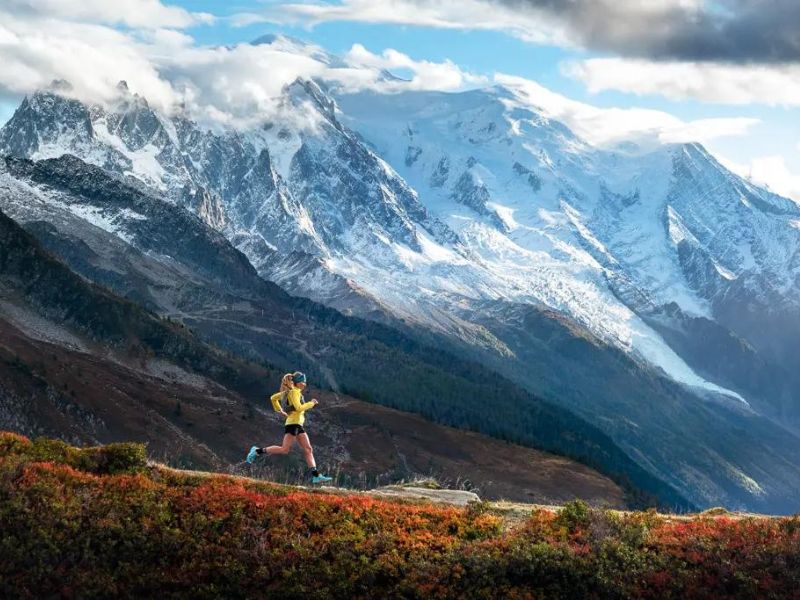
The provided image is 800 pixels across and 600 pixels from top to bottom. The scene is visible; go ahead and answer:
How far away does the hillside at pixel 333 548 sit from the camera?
98.9 feet

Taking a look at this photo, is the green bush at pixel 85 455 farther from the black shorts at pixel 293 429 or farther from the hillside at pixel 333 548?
the black shorts at pixel 293 429

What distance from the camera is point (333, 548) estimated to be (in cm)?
3164

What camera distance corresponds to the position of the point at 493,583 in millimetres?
30234

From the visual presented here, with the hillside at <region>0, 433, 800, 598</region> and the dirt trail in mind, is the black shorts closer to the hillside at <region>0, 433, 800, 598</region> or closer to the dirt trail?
the dirt trail

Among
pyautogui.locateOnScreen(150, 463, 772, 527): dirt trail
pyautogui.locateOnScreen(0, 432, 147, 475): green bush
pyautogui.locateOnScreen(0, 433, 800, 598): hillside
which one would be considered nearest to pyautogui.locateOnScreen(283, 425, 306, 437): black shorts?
A: pyautogui.locateOnScreen(150, 463, 772, 527): dirt trail

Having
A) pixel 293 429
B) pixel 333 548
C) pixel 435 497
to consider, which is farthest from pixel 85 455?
pixel 435 497

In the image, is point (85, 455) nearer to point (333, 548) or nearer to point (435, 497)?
point (333, 548)

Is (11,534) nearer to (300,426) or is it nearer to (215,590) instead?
(215,590)

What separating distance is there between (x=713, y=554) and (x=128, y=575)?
62.4ft

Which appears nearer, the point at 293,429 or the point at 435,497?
the point at 293,429

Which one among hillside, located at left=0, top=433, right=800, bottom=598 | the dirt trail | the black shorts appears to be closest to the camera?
hillside, located at left=0, top=433, right=800, bottom=598

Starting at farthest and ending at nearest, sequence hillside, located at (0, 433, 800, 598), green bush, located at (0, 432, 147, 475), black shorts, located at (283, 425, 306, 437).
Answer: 1. black shorts, located at (283, 425, 306, 437)
2. green bush, located at (0, 432, 147, 475)
3. hillside, located at (0, 433, 800, 598)

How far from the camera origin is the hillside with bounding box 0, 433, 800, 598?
3014 centimetres

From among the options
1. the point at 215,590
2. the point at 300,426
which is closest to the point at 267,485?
the point at 300,426
